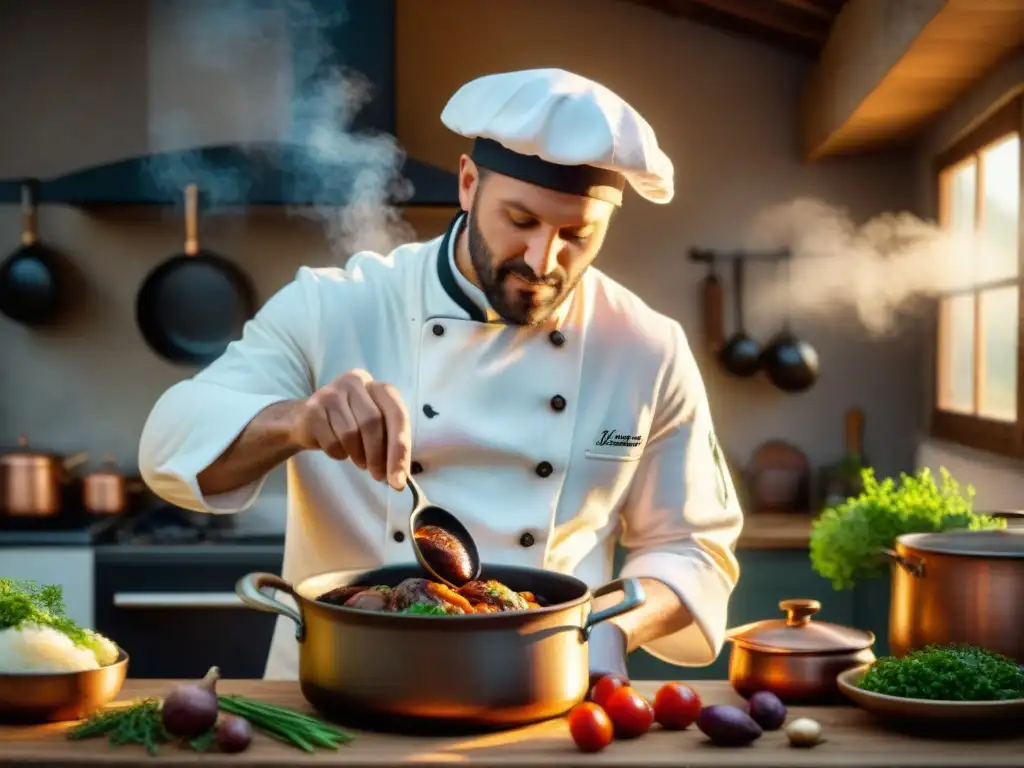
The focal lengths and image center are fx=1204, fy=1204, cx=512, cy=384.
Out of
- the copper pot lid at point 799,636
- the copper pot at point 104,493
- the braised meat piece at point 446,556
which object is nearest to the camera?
the braised meat piece at point 446,556

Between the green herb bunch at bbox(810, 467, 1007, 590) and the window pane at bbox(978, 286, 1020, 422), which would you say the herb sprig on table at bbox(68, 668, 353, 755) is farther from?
the window pane at bbox(978, 286, 1020, 422)

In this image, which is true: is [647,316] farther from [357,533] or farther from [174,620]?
[174,620]

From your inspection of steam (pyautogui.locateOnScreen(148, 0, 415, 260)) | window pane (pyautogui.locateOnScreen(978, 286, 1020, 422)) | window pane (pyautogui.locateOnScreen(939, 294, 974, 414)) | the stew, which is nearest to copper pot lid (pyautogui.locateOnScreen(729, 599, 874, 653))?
the stew

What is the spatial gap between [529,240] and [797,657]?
61 centimetres

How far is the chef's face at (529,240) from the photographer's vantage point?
60.0 inches

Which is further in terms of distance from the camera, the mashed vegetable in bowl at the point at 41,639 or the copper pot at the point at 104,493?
the copper pot at the point at 104,493

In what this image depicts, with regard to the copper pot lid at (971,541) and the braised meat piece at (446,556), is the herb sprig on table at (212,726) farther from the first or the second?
the copper pot lid at (971,541)

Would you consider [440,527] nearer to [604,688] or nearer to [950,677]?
[604,688]

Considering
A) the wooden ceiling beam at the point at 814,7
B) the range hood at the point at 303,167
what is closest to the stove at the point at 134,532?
the range hood at the point at 303,167

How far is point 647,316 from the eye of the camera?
1878 millimetres

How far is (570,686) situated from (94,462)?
3.05m

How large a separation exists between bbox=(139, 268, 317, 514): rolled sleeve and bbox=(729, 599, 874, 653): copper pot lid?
636 millimetres

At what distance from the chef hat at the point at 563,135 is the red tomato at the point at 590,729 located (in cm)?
66

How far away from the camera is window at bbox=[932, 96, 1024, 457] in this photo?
2.90 metres
